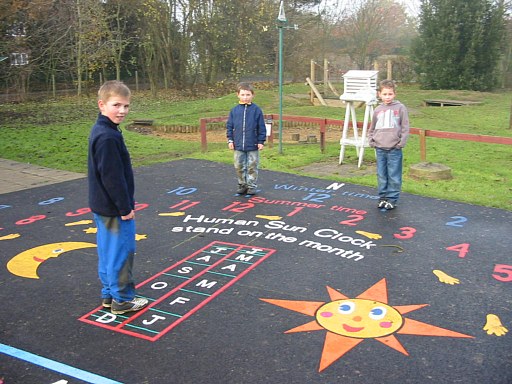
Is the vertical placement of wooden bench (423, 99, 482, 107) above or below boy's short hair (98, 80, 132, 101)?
below

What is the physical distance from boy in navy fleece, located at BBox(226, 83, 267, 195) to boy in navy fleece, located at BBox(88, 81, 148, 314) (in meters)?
3.44

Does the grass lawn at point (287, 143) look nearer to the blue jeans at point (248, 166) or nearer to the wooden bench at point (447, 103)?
the wooden bench at point (447, 103)

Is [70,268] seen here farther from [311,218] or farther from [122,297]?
[311,218]

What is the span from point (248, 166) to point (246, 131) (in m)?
0.49

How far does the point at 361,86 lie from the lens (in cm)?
909

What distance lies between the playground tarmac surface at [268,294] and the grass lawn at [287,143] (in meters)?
1.20

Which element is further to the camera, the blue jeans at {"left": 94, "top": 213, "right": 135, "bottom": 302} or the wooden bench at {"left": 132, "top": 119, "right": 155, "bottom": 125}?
the wooden bench at {"left": 132, "top": 119, "right": 155, "bottom": 125}

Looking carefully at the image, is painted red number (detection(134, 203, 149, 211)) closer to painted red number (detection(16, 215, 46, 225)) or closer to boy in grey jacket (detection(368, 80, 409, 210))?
painted red number (detection(16, 215, 46, 225))

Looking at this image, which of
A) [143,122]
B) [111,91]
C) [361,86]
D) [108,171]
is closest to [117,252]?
[108,171]

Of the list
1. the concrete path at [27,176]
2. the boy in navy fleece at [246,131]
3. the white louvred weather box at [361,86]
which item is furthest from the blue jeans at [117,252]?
the white louvred weather box at [361,86]

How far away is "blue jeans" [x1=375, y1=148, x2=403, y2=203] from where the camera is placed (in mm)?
6629

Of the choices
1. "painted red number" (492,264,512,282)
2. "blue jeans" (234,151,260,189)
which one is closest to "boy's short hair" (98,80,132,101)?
"painted red number" (492,264,512,282)

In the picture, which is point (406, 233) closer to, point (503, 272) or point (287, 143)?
point (503, 272)

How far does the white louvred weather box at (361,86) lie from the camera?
352 inches
